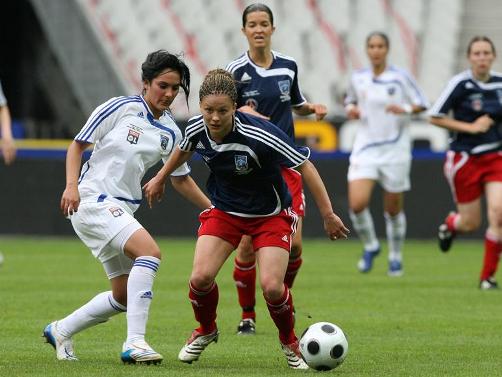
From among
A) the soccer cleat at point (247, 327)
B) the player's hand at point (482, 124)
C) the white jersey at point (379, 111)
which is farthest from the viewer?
the white jersey at point (379, 111)

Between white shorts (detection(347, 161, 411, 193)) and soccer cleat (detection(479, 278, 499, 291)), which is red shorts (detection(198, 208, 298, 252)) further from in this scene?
white shorts (detection(347, 161, 411, 193))

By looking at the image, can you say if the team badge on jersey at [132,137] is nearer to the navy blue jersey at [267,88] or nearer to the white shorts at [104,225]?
the white shorts at [104,225]

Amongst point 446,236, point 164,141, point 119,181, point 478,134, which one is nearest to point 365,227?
point 446,236

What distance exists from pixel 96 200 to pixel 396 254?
7451mm

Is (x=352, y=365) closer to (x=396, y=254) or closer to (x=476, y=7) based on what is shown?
(x=396, y=254)

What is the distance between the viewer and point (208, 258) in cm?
763

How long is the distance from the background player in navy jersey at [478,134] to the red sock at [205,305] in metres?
5.36

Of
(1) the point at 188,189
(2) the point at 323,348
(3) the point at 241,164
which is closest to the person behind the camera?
(2) the point at 323,348

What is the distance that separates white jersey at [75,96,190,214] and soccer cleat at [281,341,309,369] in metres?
1.27

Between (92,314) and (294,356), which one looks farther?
(92,314)

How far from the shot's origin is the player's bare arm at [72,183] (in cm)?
742

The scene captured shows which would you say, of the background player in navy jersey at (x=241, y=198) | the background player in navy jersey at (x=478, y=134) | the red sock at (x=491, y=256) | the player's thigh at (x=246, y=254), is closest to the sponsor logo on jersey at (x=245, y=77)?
the player's thigh at (x=246, y=254)

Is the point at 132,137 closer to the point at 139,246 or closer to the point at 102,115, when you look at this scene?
the point at 102,115

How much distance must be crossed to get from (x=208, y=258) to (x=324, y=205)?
74 centimetres
